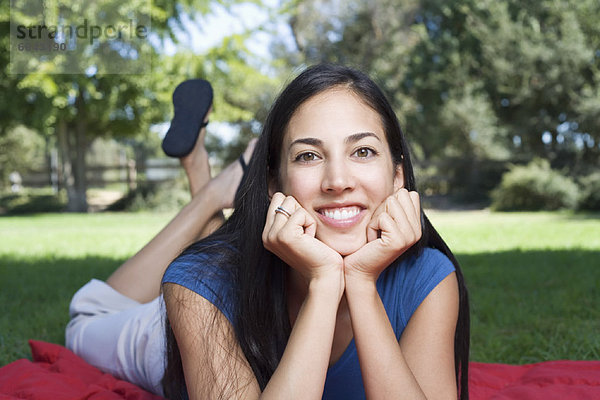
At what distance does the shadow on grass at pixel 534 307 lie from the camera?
344 cm

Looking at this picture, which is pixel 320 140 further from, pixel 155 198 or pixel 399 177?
pixel 155 198

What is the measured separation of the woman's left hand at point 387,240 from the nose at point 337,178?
14 centimetres

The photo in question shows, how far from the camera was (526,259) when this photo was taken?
263 inches

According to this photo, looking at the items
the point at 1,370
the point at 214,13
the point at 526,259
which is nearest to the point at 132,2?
the point at 214,13

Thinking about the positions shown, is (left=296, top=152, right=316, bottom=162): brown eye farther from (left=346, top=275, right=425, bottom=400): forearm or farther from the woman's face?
(left=346, top=275, right=425, bottom=400): forearm

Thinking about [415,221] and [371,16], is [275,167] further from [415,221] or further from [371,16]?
[371,16]

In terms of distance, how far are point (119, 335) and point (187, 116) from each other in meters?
1.49

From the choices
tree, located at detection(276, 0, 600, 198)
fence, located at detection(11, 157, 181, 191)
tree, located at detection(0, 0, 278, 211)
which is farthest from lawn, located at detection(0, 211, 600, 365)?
tree, located at detection(276, 0, 600, 198)

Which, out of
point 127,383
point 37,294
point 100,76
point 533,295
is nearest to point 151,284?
point 127,383

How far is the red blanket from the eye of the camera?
2.49 m

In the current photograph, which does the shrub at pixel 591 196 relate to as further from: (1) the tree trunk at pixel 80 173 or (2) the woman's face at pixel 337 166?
(2) the woman's face at pixel 337 166

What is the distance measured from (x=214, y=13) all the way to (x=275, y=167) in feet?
50.5

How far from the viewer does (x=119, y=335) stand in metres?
3.06

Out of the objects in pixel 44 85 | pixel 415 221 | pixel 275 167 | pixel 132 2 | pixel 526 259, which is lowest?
pixel 526 259
